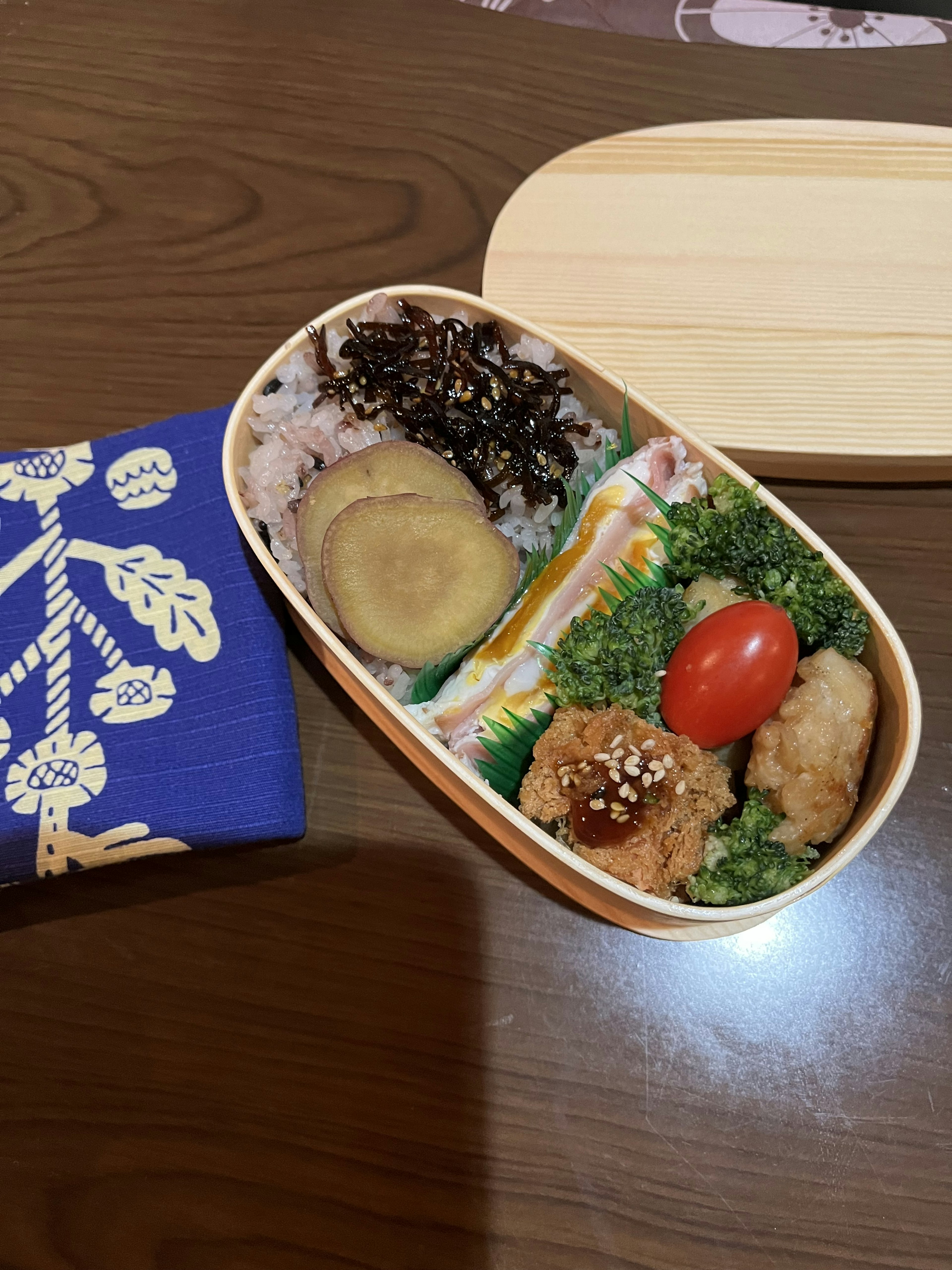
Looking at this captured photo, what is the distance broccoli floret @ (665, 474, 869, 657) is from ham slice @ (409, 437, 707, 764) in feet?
0.27

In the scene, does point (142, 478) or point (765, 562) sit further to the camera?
point (142, 478)

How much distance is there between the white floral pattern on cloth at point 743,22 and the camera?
7.70 ft

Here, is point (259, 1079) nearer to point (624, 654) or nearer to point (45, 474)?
point (624, 654)

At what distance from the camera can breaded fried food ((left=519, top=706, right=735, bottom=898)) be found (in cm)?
144

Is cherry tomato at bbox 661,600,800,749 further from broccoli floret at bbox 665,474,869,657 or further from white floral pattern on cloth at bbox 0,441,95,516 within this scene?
white floral pattern on cloth at bbox 0,441,95,516

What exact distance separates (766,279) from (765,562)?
3.03 ft

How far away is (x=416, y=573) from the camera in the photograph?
1691mm

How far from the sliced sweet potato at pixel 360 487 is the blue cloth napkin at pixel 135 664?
0.22 m

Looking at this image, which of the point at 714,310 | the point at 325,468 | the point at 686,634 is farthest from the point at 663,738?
the point at 714,310

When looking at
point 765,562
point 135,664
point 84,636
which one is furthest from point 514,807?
point 84,636

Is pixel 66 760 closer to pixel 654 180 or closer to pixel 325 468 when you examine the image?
pixel 325 468

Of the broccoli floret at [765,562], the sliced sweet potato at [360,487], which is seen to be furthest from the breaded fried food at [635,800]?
the sliced sweet potato at [360,487]

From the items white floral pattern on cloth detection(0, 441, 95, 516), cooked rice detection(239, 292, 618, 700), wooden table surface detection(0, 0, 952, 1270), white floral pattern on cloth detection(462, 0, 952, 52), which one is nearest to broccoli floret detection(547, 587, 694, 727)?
cooked rice detection(239, 292, 618, 700)

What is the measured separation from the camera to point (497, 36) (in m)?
2.42
